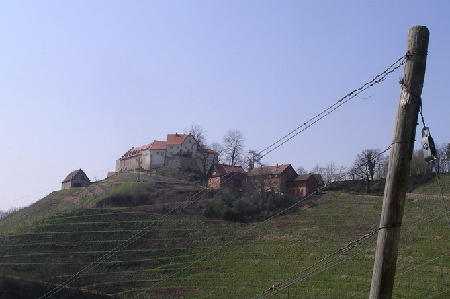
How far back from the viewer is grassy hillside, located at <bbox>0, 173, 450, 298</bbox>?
3728 cm

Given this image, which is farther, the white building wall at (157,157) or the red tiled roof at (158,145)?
the red tiled roof at (158,145)

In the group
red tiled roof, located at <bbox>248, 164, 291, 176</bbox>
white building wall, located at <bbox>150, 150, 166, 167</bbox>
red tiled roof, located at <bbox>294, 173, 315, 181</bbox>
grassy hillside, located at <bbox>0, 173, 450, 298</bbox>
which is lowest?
grassy hillside, located at <bbox>0, 173, 450, 298</bbox>

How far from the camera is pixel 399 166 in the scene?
243 inches

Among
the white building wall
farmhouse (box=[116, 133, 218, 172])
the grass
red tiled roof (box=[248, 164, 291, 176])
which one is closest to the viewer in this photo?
the grass

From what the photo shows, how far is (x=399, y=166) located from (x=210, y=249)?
155ft

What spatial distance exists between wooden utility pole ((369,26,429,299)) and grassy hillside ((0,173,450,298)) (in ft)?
75.7

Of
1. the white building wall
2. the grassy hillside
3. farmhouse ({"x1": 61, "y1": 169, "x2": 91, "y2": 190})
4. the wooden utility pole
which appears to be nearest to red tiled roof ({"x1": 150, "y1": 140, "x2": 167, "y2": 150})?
the white building wall

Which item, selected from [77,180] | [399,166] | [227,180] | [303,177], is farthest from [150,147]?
[399,166]

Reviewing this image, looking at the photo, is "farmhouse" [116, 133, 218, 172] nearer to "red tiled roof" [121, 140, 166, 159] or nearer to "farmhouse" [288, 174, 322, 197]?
"red tiled roof" [121, 140, 166, 159]

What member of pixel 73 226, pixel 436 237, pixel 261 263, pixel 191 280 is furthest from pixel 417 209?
pixel 73 226

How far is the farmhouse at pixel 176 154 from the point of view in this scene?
10069cm

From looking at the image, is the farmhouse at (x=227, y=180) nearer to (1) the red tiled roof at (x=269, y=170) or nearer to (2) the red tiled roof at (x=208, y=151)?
(1) the red tiled roof at (x=269, y=170)

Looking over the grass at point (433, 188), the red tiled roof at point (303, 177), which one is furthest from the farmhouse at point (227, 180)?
the grass at point (433, 188)

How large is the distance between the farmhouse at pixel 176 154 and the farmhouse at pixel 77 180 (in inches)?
432
